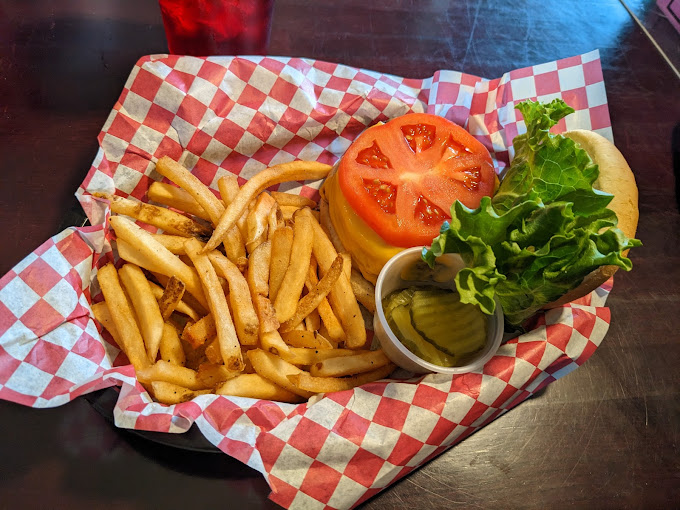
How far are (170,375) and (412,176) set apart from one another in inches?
40.0

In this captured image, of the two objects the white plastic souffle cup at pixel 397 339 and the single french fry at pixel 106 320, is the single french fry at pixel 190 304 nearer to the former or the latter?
the single french fry at pixel 106 320

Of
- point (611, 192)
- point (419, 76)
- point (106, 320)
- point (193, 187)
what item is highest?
point (611, 192)

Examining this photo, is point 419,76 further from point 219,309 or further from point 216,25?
point 219,309

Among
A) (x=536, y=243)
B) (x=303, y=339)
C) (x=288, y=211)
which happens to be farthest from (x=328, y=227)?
(x=536, y=243)

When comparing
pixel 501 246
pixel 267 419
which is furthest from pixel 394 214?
pixel 267 419

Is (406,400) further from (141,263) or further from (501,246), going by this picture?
(141,263)

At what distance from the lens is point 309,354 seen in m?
1.61

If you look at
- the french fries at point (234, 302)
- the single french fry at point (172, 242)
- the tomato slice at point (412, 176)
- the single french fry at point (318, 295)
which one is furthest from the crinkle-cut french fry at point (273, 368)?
the tomato slice at point (412, 176)

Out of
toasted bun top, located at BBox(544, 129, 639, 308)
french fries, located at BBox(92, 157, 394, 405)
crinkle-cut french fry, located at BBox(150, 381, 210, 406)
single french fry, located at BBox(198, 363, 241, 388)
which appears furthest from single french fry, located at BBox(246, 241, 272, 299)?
toasted bun top, located at BBox(544, 129, 639, 308)

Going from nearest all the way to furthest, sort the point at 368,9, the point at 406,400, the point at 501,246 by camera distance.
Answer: the point at 501,246, the point at 406,400, the point at 368,9

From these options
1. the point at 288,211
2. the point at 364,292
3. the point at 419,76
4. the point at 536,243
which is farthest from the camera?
the point at 419,76

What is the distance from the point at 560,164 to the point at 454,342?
0.65 m

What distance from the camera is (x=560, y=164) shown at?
64.0 inches

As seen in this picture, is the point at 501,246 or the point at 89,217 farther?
the point at 89,217
